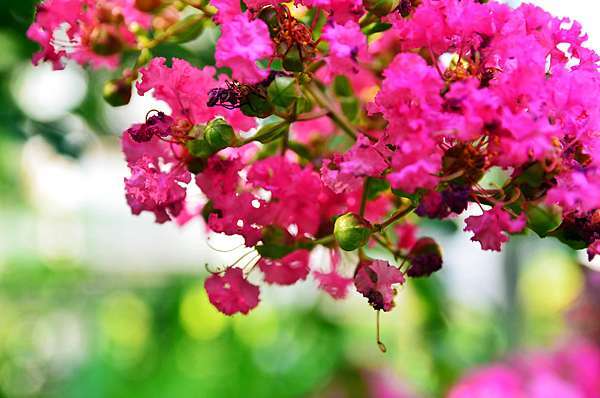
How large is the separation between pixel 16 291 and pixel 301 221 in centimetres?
368

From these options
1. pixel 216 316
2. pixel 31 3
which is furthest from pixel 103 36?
pixel 216 316

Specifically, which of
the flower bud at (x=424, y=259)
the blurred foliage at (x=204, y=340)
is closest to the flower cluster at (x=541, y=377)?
the blurred foliage at (x=204, y=340)

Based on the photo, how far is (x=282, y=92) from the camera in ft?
1.97

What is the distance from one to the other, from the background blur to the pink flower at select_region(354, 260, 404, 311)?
10cm

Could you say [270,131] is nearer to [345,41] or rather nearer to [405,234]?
[345,41]

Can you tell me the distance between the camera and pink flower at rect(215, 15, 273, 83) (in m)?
0.54

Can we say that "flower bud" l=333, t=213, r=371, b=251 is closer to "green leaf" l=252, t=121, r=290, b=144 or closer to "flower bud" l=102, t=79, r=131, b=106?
"green leaf" l=252, t=121, r=290, b=144

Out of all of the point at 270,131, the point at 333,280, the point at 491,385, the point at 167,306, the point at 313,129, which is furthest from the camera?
the point at 167,306

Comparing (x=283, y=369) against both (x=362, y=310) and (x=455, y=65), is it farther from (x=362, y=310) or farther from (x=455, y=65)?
(x=455, y=65)

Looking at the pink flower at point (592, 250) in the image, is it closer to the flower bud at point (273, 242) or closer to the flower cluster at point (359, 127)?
the flower cluster at point (359, 127)

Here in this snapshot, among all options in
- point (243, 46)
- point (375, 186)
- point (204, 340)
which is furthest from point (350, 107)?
point (204, 340)

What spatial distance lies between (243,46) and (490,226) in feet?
0.68

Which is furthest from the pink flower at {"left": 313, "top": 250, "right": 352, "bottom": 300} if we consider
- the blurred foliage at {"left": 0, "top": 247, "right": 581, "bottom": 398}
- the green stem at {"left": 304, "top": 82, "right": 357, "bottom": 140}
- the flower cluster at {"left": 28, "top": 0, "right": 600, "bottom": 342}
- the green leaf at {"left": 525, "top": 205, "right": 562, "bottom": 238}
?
the blurred foliage at {"left": 0, "top": 247, "right": 581, "bottom": 398}

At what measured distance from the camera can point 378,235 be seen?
2.35 feet
